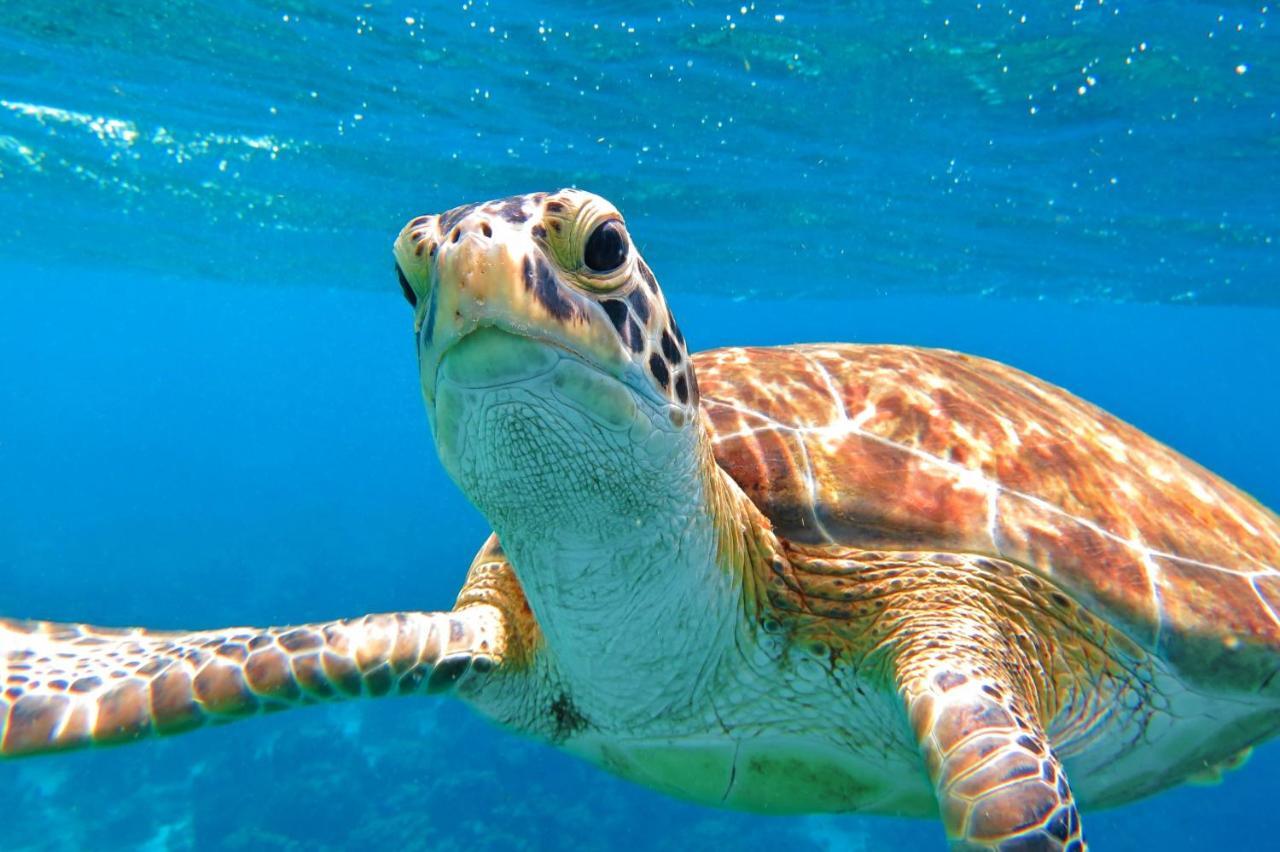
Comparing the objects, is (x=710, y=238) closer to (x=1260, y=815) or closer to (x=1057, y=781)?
(x=1260, y=815)

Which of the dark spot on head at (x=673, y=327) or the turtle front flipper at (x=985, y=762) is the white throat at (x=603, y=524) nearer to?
the dark spot on head at (x=673, y=327)

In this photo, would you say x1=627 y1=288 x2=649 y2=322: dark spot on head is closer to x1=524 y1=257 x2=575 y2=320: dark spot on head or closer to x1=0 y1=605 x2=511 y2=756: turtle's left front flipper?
x1=524 y1=257 x2=575 y2=320: dark spot on head

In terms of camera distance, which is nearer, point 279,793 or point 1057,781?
point 1057,781

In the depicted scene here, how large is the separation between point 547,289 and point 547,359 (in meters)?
0.14

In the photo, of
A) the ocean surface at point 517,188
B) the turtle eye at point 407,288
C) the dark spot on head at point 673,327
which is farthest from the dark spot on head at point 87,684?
the ocean surface at point 517,188

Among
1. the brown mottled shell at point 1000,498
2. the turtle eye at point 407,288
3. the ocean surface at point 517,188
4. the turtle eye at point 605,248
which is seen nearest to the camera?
the turtle eye at point 605,248

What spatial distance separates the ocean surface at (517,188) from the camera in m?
9.86

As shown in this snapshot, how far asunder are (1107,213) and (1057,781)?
691 inches

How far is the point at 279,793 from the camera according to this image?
1052 centimetres

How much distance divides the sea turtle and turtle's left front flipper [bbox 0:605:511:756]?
0.01 m

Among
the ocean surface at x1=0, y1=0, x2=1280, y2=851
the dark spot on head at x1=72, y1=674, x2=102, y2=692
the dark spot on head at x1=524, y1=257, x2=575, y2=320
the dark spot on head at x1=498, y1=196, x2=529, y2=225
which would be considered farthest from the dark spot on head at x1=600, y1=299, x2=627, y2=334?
the ocean surface at x1=0, y1=0, x2=1280, y2=851

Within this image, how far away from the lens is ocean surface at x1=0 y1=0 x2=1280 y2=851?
986 cm

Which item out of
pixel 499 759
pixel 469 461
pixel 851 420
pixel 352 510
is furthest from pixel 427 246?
pixel 352 510

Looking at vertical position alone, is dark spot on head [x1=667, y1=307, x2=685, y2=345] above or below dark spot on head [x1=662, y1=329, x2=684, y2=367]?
above
